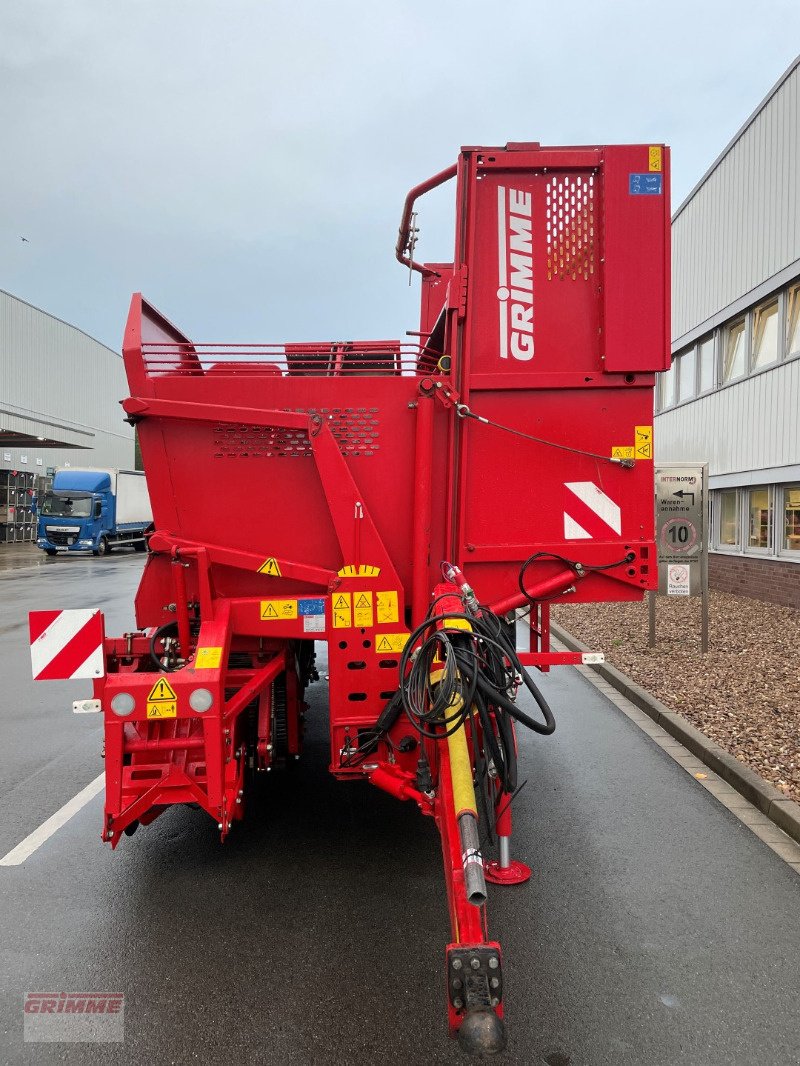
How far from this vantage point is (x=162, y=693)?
3.17 metres

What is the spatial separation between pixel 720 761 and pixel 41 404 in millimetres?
43810

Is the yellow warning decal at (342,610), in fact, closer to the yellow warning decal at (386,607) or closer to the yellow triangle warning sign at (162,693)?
the yellow warning decal at (386,607)

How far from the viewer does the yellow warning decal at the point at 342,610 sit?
3719mm

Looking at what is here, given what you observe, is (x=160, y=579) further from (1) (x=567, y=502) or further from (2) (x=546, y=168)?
(2) (x=546, y=168)

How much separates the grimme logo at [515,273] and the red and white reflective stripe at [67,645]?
2539 mm

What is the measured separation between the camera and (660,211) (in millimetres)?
3693

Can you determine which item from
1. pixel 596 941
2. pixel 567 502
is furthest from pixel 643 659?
pixel 596 941

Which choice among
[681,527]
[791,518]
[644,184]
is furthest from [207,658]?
[791,518]

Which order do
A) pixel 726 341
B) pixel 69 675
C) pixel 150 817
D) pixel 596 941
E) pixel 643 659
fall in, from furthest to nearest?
1. pixel 726 341
2. pixel 643 659
3. pixel 69 675
4. pixel 150 817
5. pixel 596 941

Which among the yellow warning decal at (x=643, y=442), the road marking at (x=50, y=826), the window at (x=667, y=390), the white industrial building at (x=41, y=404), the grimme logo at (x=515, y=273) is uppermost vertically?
the white industrial building at (x=41, y=404)

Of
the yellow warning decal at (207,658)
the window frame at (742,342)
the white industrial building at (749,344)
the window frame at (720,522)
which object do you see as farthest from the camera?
the window frame at (720,522)

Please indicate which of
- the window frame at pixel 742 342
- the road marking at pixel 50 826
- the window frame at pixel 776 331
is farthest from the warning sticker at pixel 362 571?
the window frame at pixel 742 342

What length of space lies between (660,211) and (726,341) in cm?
1138

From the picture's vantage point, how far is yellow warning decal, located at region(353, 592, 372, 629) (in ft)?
12.2
